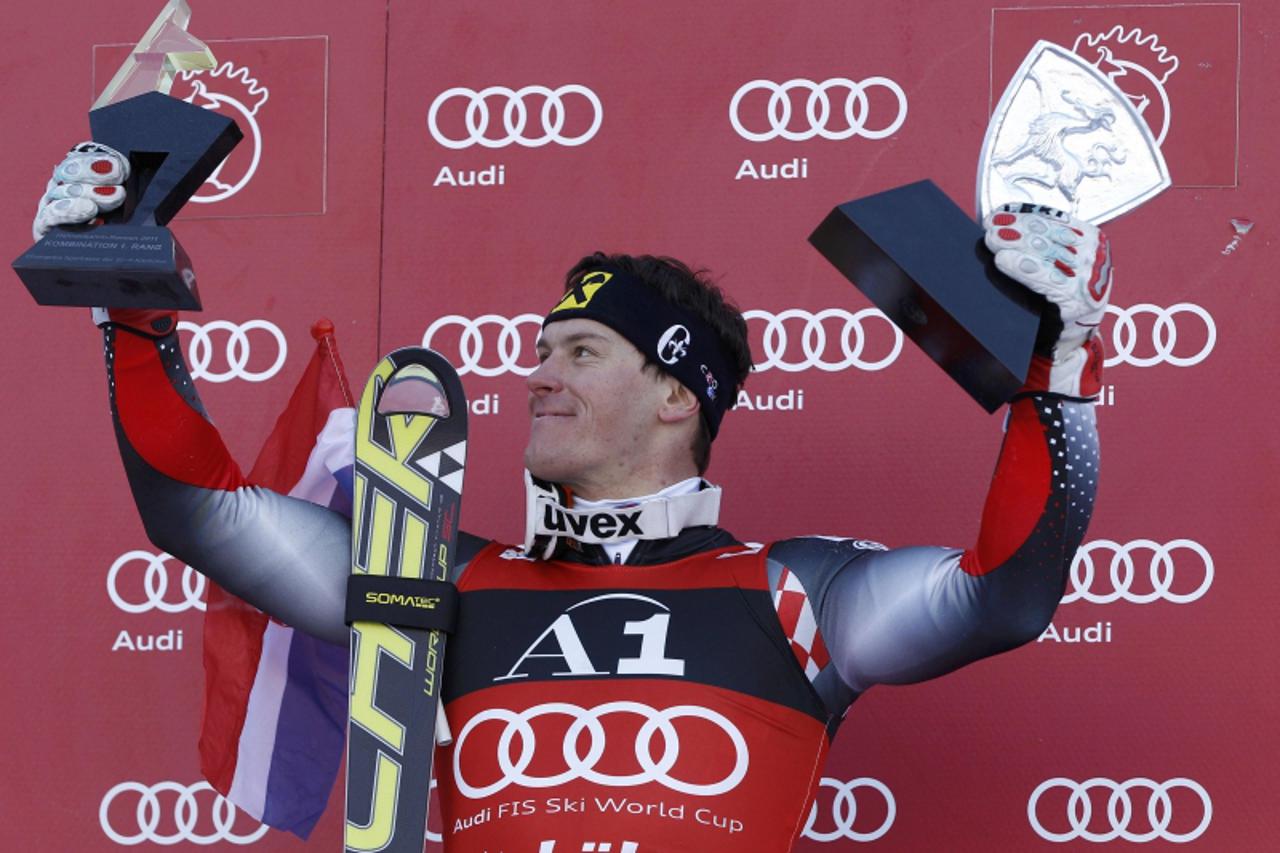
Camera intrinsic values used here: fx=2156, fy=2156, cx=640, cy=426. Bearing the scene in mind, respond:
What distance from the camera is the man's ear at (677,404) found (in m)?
3.37

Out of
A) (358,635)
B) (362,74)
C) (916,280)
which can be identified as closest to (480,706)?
(358,635)

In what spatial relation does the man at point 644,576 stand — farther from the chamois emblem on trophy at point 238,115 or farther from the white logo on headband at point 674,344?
the chamois emblem on trophy at point 238,115

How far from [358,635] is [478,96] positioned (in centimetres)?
125

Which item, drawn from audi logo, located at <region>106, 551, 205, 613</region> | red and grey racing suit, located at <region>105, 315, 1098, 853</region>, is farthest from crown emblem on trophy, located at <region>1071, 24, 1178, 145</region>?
audi logo, located at <region>106, 551, 205, 613</region>

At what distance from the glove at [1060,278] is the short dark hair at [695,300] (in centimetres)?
70

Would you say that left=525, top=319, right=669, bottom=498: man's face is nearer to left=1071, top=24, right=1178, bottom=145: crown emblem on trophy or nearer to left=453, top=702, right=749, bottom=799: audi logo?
left=453, top=702, right=749, bottom=799: audi logo

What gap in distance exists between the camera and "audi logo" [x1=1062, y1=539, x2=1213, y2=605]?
364 cm

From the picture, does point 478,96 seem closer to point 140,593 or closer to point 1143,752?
point 140,593

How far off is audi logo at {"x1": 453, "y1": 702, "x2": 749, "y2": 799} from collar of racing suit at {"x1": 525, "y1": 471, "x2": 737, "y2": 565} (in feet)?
0.94

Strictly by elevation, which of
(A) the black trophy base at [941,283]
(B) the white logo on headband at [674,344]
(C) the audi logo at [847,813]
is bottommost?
(C) the audi logo at [847,813]

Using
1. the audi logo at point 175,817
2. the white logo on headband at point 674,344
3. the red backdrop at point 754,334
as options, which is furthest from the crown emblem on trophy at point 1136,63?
the audi logo at point 175,817

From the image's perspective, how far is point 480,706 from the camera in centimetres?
311

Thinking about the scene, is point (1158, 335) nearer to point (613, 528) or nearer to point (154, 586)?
point (613, 528)

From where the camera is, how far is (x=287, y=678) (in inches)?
135
